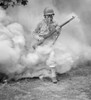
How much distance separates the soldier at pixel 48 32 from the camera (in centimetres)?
785

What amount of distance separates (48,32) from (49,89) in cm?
162

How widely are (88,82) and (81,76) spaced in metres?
0.67

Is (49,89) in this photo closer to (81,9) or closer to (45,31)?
(45,31)

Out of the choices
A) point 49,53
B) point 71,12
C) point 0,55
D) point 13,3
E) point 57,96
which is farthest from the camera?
point 71,12

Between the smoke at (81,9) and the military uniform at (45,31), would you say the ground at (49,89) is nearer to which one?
the military uniform at (45,31)

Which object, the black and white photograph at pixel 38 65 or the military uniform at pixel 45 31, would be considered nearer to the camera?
the black and white photograph at pixel 38 65

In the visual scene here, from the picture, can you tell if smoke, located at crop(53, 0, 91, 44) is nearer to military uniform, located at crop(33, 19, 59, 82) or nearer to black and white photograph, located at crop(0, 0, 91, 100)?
black and white photograph, located at crop(0, 0, 91, 100)

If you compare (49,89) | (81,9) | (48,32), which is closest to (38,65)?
(48,32)

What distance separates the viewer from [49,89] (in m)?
7.19

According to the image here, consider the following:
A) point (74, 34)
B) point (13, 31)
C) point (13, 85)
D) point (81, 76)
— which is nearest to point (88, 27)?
point (74, 34)

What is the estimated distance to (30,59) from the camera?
7980 mm

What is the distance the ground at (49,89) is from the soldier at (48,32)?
421 mm

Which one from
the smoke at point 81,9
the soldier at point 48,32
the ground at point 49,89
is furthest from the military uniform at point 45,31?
the smoke at point 81,9

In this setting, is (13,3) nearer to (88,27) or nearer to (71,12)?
(71,12)
